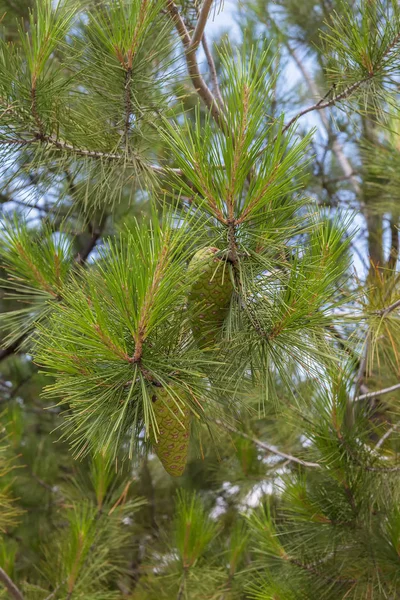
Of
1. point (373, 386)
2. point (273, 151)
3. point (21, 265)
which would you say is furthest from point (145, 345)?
point (373, 386)

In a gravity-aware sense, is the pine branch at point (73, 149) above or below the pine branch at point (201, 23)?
below

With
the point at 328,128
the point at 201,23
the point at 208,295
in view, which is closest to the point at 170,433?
the point at 208,295

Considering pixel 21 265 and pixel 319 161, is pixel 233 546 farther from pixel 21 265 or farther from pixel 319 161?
pixel 319 161

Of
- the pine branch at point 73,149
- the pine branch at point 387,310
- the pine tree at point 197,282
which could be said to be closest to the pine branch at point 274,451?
the pine tree at point 197,282

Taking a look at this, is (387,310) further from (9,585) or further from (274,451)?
(9,585)

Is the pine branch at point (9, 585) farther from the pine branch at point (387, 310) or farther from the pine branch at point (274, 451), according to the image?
the pine branch at point (387, 310)

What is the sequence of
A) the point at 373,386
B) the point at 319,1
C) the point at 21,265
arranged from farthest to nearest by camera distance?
the point at 319,1, the point at 373,386, the point at 21,265
